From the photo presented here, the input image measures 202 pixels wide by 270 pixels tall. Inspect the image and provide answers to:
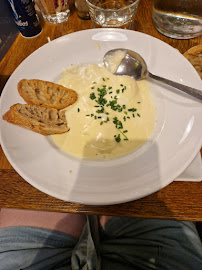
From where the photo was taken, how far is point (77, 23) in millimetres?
1536

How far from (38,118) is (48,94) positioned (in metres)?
0.18

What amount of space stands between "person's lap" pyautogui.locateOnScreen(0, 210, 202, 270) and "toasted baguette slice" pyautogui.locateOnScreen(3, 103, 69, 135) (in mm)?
576

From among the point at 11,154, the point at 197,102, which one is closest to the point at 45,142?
the point at 11,154

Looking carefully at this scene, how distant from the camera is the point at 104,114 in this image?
1.03 meters

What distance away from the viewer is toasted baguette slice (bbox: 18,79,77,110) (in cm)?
105

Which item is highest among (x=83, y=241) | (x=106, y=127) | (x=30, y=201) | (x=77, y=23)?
(x=77, y=23)

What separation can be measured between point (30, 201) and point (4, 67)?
938mm

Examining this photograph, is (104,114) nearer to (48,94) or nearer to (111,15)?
(48,94)

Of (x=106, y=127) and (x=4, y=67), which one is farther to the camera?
(x=4, y=67)

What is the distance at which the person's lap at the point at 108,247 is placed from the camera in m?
1.07

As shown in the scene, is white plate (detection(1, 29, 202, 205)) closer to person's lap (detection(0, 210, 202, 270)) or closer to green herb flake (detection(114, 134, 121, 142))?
green herb flake (detection(114, 134, 121, 142))

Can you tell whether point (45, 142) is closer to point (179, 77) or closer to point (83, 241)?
point (83, 241)

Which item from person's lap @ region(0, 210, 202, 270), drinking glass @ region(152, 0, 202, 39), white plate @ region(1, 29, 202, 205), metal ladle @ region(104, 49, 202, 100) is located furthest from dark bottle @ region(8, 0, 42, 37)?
person's lap @ region(0, 210, 202, 270)

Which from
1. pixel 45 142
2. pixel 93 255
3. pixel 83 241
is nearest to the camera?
pixel 45 142
